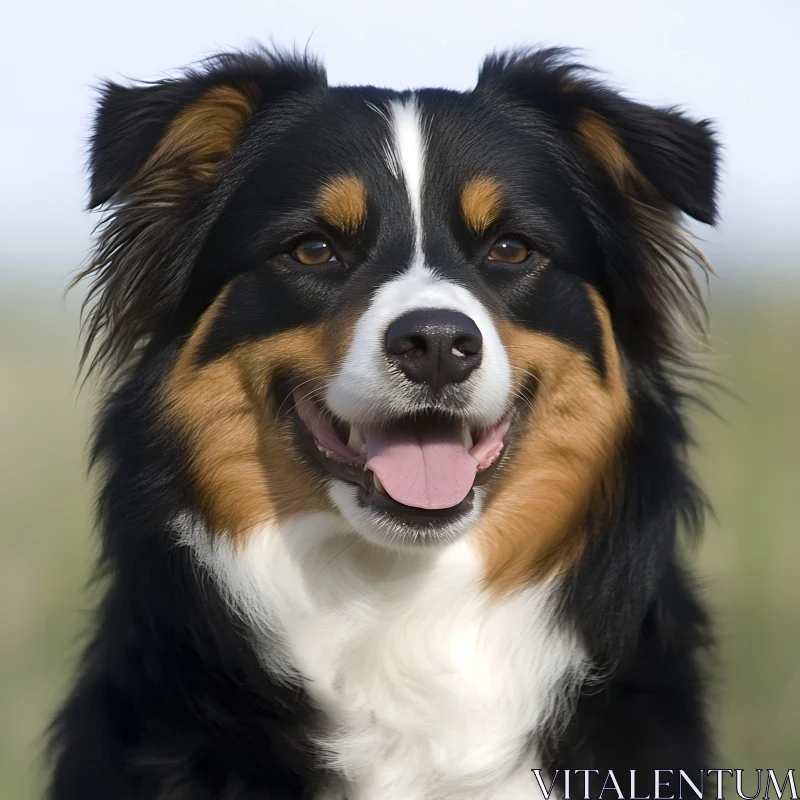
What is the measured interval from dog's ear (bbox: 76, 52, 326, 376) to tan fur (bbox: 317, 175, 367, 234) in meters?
0.37

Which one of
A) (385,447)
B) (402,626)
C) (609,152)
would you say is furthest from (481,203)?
(402,626)

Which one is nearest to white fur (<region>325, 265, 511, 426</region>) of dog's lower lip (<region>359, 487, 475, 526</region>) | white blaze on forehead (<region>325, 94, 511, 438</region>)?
white blaze on forehead (<region>325, 94, 511, 438</region>)

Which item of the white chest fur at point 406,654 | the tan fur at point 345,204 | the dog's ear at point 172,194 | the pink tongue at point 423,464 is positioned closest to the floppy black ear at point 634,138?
the tan fur at point 345,204

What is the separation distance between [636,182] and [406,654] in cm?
166

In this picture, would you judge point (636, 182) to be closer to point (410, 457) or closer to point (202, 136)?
point (410, 457)

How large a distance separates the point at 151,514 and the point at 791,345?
988cm

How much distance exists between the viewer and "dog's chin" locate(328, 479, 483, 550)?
9.31ft

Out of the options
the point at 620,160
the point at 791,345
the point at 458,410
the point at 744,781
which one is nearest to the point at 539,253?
the point at 620,160

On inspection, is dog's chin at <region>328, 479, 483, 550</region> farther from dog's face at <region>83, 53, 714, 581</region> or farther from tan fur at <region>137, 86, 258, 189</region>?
tan fur at <region>137, 86, 258, 189</region>

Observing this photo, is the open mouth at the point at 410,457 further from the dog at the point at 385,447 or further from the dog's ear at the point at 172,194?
the dog's ear at the point at 172,194

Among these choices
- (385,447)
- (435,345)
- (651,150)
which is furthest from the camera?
(651,150)

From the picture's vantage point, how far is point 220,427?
3119 mm

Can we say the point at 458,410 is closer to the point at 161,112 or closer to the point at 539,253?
the point at 539,253

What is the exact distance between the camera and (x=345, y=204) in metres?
3.08
